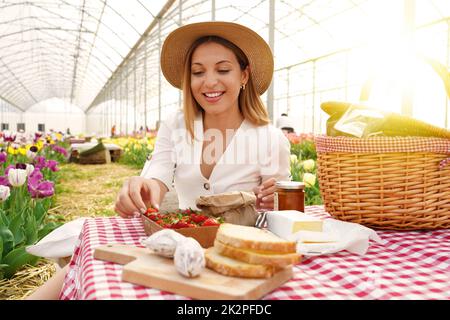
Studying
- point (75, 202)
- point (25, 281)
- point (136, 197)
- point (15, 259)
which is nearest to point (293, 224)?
point (136, 197)

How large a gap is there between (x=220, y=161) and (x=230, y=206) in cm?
60

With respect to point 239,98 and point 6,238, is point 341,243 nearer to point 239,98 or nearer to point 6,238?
point 239,98

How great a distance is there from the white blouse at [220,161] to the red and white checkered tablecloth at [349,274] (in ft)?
1.93

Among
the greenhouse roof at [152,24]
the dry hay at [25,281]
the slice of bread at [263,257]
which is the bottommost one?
the dry hay at [25,281]

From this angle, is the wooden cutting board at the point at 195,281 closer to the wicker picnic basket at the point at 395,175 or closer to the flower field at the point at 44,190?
the wicker picnic basket at the point at 395,175

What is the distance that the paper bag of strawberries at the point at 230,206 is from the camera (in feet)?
3.56

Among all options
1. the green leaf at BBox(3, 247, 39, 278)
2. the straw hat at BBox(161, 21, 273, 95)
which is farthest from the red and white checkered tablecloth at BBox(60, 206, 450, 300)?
the green leaf at BBox(3, 247, 39, 278)

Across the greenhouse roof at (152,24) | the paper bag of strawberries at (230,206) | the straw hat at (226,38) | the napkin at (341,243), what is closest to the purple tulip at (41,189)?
the straw hat at (226,38)

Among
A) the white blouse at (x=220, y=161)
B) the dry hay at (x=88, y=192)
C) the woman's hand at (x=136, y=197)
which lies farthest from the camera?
the dry hay at (x=88, y=192)

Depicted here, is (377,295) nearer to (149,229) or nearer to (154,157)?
(149,229)

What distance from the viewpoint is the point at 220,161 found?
66.0 inches

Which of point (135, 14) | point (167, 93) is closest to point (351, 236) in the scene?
point (135, 14)
